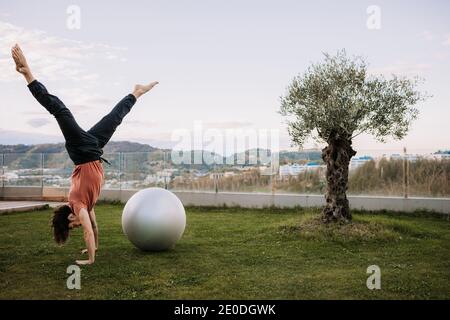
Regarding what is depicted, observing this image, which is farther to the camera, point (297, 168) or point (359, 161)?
point (297, 168)

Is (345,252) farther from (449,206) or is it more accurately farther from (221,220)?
(449,206)

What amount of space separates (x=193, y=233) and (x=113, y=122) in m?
4.25

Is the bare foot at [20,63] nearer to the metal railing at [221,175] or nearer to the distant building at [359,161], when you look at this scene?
the metal railing at [221,175]

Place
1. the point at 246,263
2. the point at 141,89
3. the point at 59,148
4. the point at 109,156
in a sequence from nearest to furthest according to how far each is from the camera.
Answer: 1. the point at 246,263
2. the point at 141,89
3. the point at 109,156
4. the point at 59,148

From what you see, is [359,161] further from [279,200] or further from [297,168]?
[279,200]

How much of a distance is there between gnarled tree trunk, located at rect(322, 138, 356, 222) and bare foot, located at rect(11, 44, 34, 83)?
285 inches

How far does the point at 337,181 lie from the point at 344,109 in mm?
1765

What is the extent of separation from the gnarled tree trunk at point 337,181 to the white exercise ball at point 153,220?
4.19 meters

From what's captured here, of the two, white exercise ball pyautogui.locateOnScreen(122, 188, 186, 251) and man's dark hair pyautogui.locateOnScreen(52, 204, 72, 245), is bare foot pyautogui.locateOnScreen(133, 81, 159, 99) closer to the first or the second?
white exercise ball pyautogui.locateOnScreen(122, 188, 186, 251)

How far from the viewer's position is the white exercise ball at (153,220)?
8.73 m

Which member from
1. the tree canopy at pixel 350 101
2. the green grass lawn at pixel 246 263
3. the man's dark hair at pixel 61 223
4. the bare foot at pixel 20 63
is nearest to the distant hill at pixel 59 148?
the green grass lawn at pixel 246 263

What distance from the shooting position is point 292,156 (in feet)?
61.1

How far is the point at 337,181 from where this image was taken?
11523mm

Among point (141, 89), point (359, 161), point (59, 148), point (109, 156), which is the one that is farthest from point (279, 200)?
point (59, 148)
